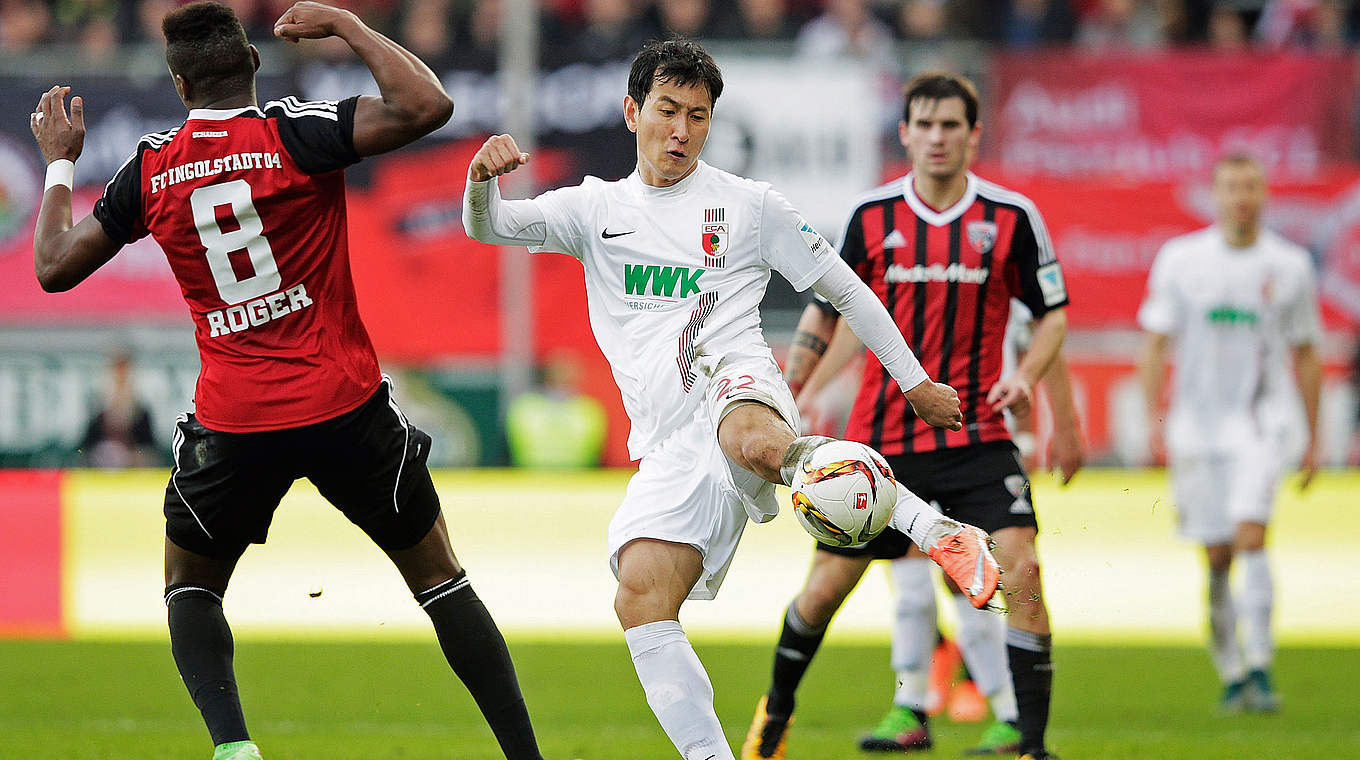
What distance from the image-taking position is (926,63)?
46.4ft

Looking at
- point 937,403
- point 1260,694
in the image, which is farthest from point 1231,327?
point 937,403

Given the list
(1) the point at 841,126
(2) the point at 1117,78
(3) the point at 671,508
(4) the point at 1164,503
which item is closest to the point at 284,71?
(1) the point at 841,126

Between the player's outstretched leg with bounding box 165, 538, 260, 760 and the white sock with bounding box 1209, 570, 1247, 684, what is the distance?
17.0 feet

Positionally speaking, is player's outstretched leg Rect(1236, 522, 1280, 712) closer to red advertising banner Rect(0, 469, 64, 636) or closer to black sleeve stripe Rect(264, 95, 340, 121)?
black sleeve stripe Rect(264, 95, 340, 121)

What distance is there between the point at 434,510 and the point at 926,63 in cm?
1043

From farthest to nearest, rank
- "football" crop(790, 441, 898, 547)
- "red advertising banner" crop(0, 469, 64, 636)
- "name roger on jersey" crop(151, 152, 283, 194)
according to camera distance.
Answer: "red advertising banner" crop(0, 469, 64, 636), "name roger on jersey" crop(151, 152, 283, 194), "football" crop(790, 441, 898, 547)

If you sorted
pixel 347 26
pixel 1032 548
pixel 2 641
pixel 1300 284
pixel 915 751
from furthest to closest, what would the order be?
pixel 2 641, pixel 1300 284, pixel 915 751, pixel 1032 548, pixel 347 26

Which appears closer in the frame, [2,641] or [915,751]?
[915,751]

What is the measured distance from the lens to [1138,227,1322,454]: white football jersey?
26.9ft

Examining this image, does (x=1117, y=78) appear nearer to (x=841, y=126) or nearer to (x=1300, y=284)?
(x=841, y=126)

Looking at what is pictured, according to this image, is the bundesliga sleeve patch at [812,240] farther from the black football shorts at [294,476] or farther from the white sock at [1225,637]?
the white sock at [1225,637]

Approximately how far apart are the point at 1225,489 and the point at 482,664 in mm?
4917

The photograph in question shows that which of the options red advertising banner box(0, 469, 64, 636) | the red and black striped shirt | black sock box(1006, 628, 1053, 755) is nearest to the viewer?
black sock box(1006, 628, 1053, 755)

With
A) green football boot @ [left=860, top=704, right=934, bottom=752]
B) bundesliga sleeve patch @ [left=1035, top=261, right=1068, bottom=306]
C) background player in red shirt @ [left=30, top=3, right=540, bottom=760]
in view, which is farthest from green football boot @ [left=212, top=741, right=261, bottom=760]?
bundesliga sleeve patch @ [left=1035, top=261, right=1068, bottom=306]
